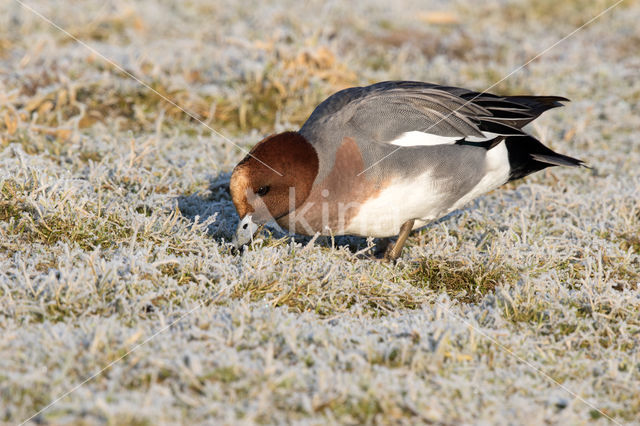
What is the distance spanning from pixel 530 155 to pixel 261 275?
1.79 metres

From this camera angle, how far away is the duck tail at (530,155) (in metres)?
3.65

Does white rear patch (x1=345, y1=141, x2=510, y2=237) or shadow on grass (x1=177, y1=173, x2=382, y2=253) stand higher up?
white rear patch (x1=345, y1=141, x2=510, y2=237)

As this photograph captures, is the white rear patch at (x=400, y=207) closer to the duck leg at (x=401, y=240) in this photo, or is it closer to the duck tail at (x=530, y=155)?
the duck leg at (x=401, y=240)

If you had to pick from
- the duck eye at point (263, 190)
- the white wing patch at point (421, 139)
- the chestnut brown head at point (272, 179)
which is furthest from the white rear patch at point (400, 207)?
the duck eye at point (263, 190)

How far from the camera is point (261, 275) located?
296 cm

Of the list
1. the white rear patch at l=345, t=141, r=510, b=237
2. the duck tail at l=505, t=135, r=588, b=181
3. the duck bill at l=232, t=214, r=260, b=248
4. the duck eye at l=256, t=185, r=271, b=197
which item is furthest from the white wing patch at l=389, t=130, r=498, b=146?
the duck bill at l=232, t=214, r=260, b=248

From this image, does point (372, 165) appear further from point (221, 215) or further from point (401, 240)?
point (221, 215)

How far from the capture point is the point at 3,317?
2529mm

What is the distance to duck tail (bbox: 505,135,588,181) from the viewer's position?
365cm

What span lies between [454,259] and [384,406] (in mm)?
1348

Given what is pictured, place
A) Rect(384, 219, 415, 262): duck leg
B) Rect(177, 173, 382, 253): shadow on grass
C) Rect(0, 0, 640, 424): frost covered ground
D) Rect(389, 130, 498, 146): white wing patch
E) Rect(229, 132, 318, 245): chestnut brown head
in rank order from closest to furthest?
Rect(0, 0, 640, 424): frost covered ground
Rect(229, 132, 318, 245): chestnut brown head
Rect(389, 130, 498, 146): white wing patch
Rect(384, 219, 415, 262): duck leg
Rect(177, 173, 382, 253): shadow on grass

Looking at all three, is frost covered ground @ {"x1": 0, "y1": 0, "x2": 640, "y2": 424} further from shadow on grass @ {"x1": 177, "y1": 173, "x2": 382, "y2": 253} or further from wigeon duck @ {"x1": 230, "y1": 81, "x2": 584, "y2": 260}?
wigeon duck @ {"x1": 230, "y1": 81, "x2": 584, "y2": 260}

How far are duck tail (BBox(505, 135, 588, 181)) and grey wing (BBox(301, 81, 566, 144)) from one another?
99mm

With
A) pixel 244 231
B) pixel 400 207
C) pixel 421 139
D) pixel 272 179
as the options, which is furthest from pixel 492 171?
pixel 244 231
